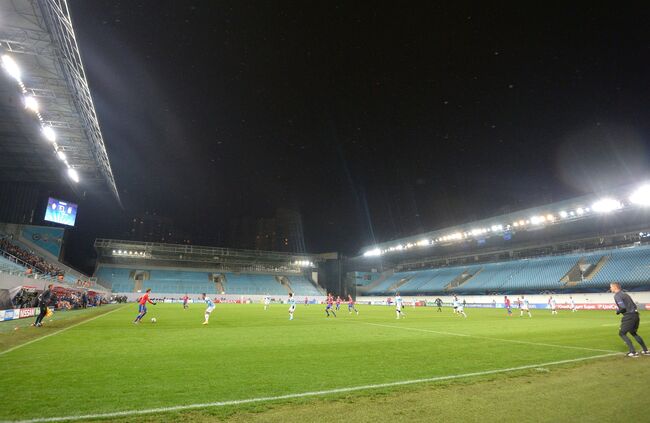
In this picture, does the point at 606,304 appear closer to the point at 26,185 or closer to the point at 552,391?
the point at 552,391

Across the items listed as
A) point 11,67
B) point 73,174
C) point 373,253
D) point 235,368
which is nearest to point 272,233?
point 373,253

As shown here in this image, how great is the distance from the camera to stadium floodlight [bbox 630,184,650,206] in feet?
118

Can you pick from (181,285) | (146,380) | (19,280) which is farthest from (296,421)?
(181,285)

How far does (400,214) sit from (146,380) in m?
46.4

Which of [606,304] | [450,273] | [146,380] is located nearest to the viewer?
[146,380]

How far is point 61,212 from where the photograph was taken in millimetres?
46844

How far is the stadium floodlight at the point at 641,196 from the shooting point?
118 ft

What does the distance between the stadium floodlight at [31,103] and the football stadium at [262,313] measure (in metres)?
0.32

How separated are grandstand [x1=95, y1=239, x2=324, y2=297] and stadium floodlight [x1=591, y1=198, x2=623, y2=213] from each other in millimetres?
55777

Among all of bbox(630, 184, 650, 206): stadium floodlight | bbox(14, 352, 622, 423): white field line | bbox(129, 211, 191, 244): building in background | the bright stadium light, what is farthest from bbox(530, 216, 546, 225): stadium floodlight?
bbox(129, 211, 191, 244): building in background

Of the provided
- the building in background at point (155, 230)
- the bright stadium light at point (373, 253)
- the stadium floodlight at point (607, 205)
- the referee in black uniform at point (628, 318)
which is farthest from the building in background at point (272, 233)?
the referee in black uniform at point (628, 318)

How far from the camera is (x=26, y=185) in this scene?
43.0 m

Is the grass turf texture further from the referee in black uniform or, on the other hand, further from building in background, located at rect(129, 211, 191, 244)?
building in background, located at rect(129, 211, 191, 244)

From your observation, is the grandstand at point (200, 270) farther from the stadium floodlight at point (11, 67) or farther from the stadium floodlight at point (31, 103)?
the stadium floodlight at point (11, 67)
